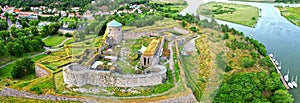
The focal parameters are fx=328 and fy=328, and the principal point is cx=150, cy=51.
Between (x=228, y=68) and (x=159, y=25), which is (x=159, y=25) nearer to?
(x=159, y=25)

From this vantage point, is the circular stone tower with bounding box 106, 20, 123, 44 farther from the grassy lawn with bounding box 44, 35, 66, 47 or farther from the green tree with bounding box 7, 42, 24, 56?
the grassy lawn with bounding box 44, 35, 66, 47

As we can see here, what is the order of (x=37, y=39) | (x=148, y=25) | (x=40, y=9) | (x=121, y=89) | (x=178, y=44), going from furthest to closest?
(x=40, y=9) < (x=148, y=25) < (x=37, y=39) < (x=178, y=44) < (x=121, y=89)

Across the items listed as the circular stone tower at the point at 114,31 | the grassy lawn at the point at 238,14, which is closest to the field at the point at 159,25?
the circular stone tower at the point at 114,31

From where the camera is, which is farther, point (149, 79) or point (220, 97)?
point (220, 97)

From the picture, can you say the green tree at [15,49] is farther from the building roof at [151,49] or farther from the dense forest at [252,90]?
the dense forest at [252,90]

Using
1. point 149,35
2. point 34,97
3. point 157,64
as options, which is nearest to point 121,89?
point 157,64

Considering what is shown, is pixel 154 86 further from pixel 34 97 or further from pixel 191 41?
pixel 191 41

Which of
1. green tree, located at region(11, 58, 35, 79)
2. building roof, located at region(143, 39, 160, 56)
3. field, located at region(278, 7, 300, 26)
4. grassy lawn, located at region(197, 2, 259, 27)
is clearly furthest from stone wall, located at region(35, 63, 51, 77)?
field, located at region(278, 7, 300, 26)
